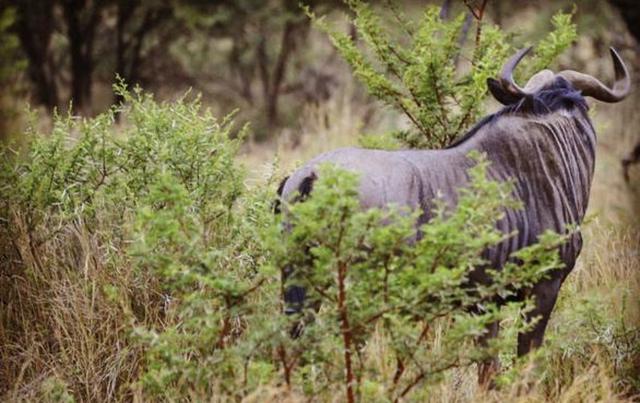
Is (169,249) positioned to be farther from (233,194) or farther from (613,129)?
(613,129)

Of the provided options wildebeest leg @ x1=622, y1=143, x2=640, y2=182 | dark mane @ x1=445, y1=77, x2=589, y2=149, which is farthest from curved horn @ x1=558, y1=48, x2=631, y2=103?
wildebeest leg @ x1=622, y1=143, x2=640, y2=182

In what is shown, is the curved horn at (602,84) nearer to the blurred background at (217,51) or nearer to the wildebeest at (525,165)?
the wildebeest at (525,165)

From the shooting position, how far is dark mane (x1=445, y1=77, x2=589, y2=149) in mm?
5215

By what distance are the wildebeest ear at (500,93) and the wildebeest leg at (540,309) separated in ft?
3.19

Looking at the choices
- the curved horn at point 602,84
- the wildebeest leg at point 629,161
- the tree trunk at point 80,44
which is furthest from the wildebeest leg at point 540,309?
the tree trunk at point 80,44

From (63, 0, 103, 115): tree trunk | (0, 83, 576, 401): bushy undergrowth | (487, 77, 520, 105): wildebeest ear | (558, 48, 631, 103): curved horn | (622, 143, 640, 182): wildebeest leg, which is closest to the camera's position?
(0, 83, 576, 401): bushy undergrowth

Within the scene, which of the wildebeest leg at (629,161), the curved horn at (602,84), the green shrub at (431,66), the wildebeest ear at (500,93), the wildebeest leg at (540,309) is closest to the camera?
the wildebeest leg at (540,309)

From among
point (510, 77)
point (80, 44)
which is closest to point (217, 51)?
point (80, 44)

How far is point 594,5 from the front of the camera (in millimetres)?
15641

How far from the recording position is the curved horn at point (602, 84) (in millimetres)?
5645

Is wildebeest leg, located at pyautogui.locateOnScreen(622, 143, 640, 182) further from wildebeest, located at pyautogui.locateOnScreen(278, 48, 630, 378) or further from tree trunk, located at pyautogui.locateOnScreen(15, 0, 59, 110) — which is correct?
tree trunk, located at pyautogui.locateOnScreen(15, 0, 59, 110)

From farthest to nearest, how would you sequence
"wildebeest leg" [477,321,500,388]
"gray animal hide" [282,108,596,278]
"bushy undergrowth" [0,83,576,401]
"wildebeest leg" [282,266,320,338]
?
"wildebeest leg" [477,321,500,388] → "gray animal hide" [282,108,596,278] → "wildebeest leg" [282,266,320,338] → "bushy undergrowth" [0,83,576,401]

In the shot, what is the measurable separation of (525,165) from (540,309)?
757 mm

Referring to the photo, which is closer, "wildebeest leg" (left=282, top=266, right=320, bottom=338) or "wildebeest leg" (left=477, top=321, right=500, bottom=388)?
"wildebeest leg" (left=282, top=266, right=320, bottom=338)
